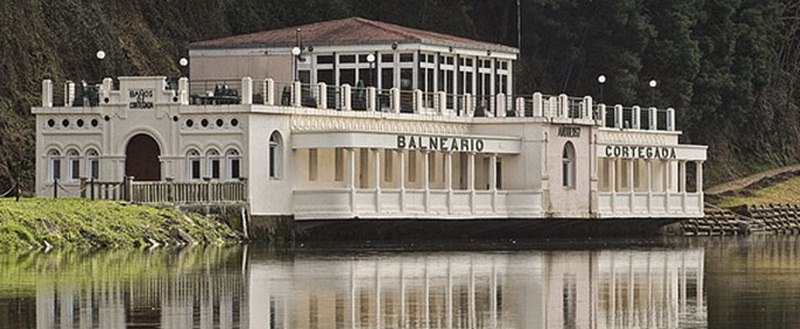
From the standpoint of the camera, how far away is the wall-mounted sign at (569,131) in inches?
2940

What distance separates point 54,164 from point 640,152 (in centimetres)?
2258

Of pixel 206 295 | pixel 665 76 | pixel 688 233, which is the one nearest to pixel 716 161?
pixel 665 76

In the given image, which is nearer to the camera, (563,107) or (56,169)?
(56,169)

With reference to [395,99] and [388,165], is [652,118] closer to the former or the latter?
[388,165]

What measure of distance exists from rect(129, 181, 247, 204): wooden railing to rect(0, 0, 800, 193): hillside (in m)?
11.4

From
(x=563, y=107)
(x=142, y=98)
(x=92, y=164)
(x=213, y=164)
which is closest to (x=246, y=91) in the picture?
(x=213, y=164)

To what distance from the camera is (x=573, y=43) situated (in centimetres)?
9656

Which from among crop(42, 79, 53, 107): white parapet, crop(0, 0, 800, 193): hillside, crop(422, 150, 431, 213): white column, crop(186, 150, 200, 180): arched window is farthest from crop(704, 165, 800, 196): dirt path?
crop(42, 79, 53, 107): white parapet

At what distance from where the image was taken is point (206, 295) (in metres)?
39.7

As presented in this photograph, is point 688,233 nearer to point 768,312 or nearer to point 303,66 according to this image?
point 303,66

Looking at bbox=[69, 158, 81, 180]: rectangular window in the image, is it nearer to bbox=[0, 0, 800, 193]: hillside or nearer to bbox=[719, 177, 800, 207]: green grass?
bbox=[0, 0, 800, 193]: hillside

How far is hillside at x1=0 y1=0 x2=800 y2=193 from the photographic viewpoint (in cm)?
7750

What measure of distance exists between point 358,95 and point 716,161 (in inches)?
1501

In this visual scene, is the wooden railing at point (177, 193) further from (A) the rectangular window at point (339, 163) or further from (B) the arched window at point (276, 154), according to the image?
(A) the rectangular window at point (339, 163)
